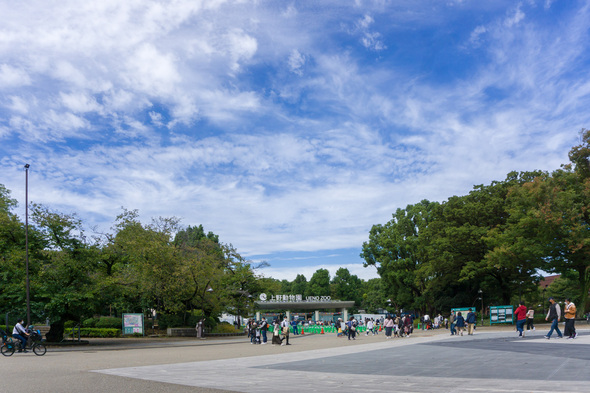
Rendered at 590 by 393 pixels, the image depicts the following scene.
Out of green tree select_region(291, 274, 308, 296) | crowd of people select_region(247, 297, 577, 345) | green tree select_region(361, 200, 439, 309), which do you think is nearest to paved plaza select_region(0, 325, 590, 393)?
crowd of people select_region(247, 297, 577, 345)

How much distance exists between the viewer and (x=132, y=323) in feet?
115

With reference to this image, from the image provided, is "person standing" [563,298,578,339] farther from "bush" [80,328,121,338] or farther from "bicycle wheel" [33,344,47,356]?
"bush" [80,328,121,338]

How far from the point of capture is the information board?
41.1m

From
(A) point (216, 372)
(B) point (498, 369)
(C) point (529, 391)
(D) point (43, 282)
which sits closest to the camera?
(C) point (529, 391)

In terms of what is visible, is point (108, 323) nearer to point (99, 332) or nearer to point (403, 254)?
point (99, 332)

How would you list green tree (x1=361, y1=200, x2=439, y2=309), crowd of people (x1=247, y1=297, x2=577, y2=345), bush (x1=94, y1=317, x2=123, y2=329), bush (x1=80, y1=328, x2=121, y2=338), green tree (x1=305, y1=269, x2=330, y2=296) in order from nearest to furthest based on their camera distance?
crowd of people (x1=247, y1=297, x2=577, y2=345) → bush (x1=80, y1=328, x2=121, y2=338) → bush (x1=94, y1=317, x2=123, y2=329) → green tree (x1=361, y1=200, x2=439, y2=309) → green tree (x1=305, y1=269, x2=330, y2=296)

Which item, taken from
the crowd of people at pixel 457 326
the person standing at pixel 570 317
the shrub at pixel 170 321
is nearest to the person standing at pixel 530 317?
the crowd of people at pixel 457 326

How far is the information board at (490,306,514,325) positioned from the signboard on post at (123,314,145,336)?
29437 millimetres

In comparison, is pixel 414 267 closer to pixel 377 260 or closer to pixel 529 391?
pixel 377 260

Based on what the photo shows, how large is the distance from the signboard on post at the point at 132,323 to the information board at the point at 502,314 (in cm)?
2944

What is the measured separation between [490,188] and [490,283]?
1082 cm

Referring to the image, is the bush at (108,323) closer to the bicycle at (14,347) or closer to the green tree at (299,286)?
the bicycle at (14,347)

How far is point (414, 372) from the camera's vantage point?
10.8 m

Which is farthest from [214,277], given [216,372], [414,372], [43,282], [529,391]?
[529,391]
